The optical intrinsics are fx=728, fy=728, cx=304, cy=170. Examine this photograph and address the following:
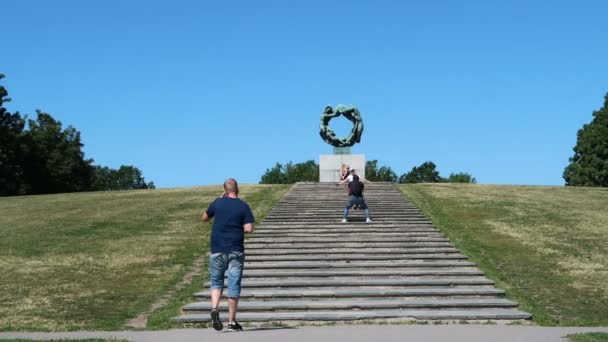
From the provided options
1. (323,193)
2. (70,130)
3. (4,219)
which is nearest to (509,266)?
(323,193)

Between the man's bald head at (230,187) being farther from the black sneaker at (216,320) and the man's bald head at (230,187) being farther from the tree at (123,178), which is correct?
the tree at (123,178)

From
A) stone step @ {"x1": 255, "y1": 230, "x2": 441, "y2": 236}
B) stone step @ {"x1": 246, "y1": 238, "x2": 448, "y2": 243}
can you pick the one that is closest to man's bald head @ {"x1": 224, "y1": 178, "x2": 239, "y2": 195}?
stone step @ {"x1": 246, "y1": 238, "x2": 448, "y2": 243}

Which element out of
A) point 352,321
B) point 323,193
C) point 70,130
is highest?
point 70,130

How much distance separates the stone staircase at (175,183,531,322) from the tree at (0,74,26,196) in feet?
124

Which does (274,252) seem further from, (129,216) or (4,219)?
(4,219)

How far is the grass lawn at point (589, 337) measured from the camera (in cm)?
929

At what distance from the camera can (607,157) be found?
5956cm

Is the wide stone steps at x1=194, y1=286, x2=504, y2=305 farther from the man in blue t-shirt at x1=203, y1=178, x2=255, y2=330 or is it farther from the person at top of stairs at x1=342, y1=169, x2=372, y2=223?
the person at top of stairs at x1=342, y1=169, x2=372, y2=223

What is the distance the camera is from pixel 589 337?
9.52 m

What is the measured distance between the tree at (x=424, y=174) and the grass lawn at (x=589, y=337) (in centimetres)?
10863

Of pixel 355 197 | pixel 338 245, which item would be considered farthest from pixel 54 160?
pixel 338 245

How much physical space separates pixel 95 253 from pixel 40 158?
1889 inches

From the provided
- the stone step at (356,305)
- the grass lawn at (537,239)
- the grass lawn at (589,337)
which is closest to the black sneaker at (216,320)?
the stone step at (356,305)

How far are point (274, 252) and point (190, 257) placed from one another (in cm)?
204
